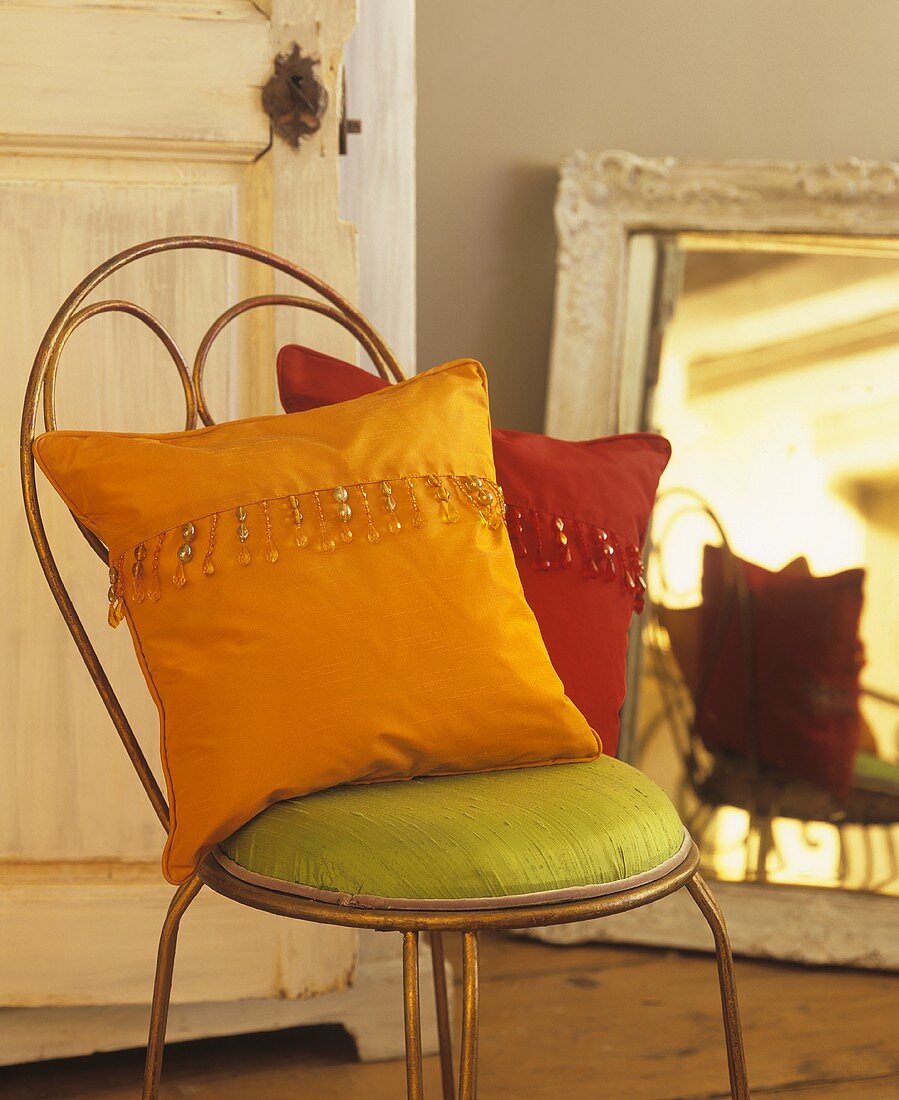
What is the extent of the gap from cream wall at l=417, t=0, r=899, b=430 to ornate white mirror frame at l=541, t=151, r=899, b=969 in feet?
0.26

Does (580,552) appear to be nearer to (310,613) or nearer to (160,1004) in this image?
(310,613)

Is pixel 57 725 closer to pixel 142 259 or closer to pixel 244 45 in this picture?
pixel 142 259

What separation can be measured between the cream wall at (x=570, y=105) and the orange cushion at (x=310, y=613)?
2.90 feet

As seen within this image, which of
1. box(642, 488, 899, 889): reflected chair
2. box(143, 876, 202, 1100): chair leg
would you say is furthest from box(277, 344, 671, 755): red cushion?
box(642, 488, 899, 889): reflected chair

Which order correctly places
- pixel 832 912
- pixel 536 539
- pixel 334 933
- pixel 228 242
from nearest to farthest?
pixel 536 539, pixel 228 242, pixel 334 933, pixel 832 912

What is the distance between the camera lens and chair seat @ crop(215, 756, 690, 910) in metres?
0.77

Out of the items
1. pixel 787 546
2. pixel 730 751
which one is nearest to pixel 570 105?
pixel 787 546

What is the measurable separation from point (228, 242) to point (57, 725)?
2.05 ft

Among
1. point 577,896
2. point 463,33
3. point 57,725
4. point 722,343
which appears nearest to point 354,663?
point 577,896

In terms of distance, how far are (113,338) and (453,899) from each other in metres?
0.87

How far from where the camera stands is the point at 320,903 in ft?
2.60

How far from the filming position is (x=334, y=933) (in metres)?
1.46

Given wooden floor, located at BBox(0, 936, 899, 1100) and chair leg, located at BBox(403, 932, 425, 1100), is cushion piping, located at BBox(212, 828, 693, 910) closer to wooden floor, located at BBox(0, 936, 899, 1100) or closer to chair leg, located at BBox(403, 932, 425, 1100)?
chair leg, located at BBox(403, 932, 425, 1100)

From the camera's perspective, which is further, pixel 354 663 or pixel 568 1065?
pixel 568 1065
